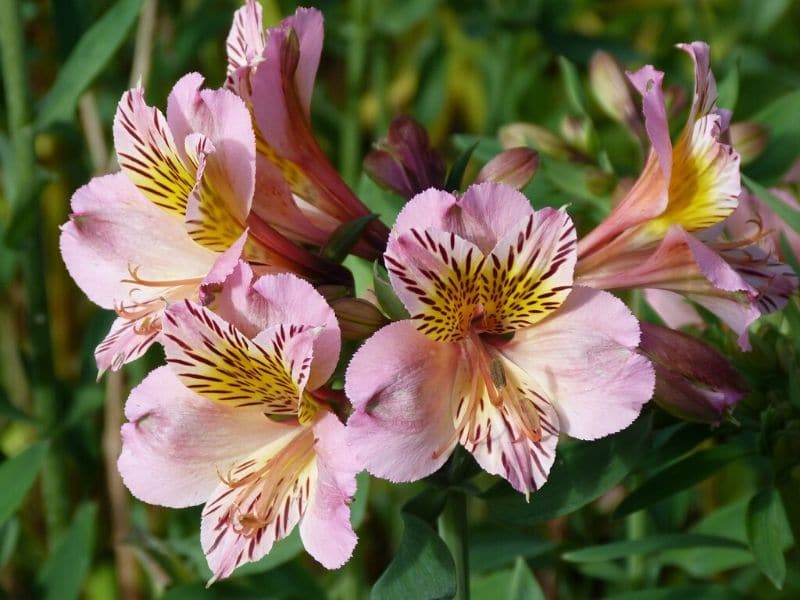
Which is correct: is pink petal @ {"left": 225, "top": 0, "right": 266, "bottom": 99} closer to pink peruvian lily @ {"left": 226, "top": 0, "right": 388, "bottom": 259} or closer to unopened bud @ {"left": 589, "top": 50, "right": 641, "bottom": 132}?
pink peruvian lily @ {"left": 226, "top": 0, "right": 388, "bottom": 259}

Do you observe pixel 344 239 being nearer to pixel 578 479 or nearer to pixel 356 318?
pixel 356 318

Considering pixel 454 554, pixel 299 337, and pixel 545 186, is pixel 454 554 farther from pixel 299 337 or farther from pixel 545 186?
pixel 545 186

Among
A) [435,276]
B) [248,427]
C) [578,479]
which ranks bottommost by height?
[578,479]

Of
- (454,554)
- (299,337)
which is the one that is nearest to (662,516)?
(454,554)

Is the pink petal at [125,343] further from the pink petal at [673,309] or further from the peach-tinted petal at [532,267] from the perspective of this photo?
the pink petal at [673,309]

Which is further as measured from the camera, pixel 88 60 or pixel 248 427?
pixel 88 60

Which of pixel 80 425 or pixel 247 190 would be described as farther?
pixel 80 425

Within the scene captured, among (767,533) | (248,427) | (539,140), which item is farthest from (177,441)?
(539,140)
